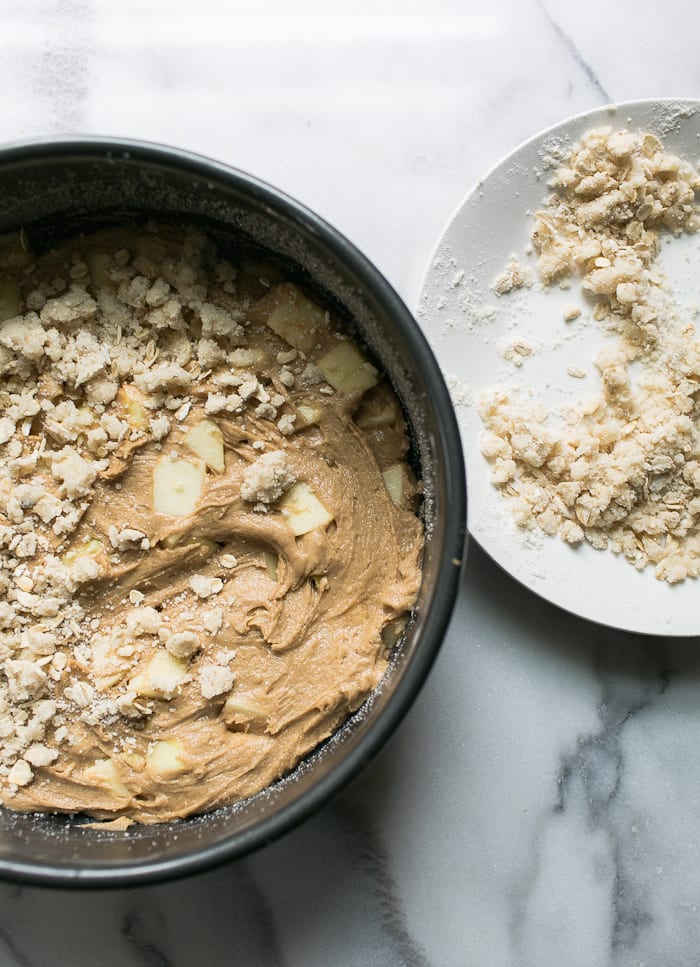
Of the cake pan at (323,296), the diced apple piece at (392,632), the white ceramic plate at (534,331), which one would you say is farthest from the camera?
the white ceramic plate at (534,331)

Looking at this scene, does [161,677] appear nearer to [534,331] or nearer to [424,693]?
[424,693]

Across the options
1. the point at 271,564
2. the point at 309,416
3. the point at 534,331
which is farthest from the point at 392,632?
the point at 534,331

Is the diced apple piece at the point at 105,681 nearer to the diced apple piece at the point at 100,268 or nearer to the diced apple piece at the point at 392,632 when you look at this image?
the diced apple piece at the point at 392,632

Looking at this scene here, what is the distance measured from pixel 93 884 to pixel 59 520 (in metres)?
0.52

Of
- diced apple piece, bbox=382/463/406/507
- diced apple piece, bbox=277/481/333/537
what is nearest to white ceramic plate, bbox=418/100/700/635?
diced apple piece, bbox=382/463/406/507

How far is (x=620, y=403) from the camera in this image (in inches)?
61.0

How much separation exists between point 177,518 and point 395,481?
0.34 m

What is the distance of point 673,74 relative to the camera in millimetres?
1646

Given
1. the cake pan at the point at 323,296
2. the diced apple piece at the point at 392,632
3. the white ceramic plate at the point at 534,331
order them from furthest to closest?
1. the white ceramic plate at the point at 534,331
2. the diced apple piece at the point at 392,632
3. the cake pan at the point at 323,296

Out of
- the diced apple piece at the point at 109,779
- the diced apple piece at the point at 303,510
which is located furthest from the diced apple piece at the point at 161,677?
the diced apple piece at the point at 303,510

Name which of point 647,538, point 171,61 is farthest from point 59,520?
point 647,538

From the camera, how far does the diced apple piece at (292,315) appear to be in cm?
135

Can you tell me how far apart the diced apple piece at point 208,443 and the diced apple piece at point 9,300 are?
1.07 feet

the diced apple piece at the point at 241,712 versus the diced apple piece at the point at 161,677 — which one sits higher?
the diced apple piece at the point at 161,677
